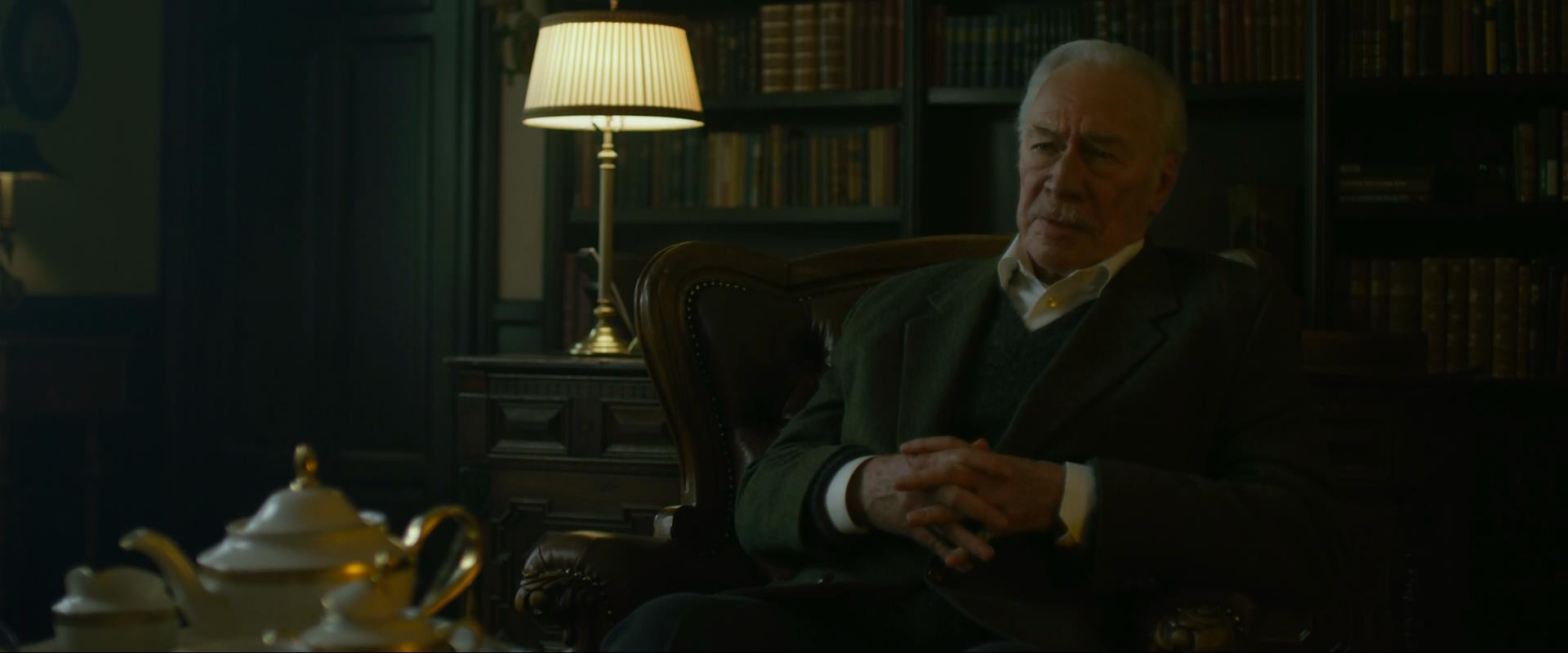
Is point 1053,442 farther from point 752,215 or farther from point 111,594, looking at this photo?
point 752,215

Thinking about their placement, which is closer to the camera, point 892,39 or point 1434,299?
point 1434,299

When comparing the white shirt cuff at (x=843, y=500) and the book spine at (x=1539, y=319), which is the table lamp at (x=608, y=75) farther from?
the book spine at (x=1539, y=319)

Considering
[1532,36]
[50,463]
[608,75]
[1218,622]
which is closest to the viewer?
[1218,622]

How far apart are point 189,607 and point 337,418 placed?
3323 mm

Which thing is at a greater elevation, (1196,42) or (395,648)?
(1196,42)

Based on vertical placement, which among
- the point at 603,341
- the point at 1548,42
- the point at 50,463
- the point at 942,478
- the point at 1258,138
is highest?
the point at 1548,42

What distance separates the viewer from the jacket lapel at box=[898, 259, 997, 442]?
183 cm

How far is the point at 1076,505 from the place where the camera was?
1629 millimetres

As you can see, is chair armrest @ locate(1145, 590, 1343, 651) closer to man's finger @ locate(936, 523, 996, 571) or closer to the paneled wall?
man's finger @ locate(936, 523, 996, 571)

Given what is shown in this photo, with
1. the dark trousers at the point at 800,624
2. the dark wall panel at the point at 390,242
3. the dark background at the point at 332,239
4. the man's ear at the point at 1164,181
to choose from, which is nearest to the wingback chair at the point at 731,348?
the dark trousers at the point at 800,624

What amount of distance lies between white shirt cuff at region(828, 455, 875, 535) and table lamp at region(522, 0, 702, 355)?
1.41 m

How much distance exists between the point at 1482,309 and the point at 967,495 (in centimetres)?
213

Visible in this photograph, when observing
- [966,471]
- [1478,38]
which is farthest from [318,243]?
[966,471]

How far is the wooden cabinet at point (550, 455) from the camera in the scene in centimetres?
303
